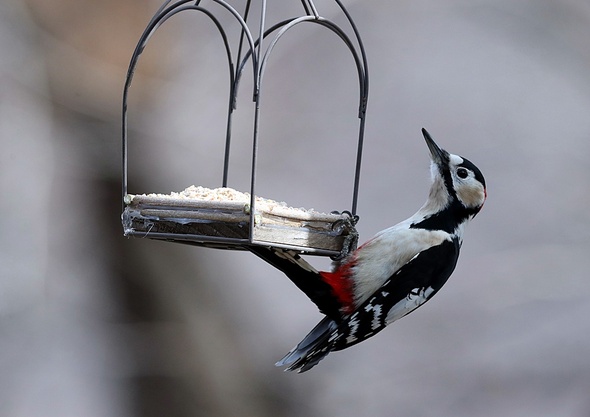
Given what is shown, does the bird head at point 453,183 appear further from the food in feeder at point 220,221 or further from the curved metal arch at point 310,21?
the food in feeder at point 220,221

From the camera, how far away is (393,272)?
9.64ft

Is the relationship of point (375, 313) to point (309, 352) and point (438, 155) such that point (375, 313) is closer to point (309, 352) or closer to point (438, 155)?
point (309, 352)

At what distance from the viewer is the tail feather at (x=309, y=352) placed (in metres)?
2.74

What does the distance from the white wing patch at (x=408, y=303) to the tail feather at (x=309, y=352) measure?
20 cm

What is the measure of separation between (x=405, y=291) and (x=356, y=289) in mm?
159

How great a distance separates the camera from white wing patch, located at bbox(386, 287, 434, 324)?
9.59ft

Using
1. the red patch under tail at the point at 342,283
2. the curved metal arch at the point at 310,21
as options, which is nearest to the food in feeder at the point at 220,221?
the curved metal arch at the point at 310,21

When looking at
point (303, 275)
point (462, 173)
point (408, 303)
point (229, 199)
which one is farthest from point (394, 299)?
point (229, 199)

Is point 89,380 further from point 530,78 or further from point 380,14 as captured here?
point 530,78

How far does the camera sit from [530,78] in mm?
4559

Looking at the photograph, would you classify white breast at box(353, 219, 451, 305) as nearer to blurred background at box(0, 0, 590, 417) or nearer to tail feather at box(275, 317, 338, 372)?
tail feather at box(275, 317, 338, 372)

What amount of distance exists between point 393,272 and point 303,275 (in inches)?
13.3

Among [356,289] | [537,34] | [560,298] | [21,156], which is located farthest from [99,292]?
[537,34]

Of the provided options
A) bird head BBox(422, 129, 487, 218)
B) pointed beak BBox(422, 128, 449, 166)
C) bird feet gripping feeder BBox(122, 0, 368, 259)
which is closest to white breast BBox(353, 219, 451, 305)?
bird head BBox(422, 129, 487, 218)
